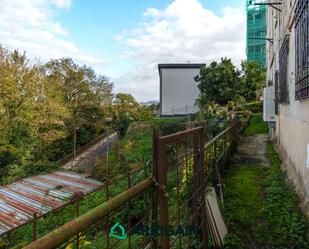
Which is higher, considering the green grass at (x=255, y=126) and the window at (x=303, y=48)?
the window at (x=303, y=48)

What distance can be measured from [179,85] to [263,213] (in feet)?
91.3

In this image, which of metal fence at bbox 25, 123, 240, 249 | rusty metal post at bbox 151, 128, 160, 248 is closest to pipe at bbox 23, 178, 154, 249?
metal fence at bbox 25, 123, 240, 249

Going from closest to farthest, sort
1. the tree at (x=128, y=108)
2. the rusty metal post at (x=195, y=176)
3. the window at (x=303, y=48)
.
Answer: the rusty metal post at (x=195, y=176) < the window at (x=303, y=48) < the tree at (x=128, y=108)

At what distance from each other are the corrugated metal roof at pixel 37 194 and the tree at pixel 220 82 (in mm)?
11884

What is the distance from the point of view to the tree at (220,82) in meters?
19.7

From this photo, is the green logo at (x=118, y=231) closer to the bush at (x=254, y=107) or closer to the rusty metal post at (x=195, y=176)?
the rusty metal post at (x=195, y=176)

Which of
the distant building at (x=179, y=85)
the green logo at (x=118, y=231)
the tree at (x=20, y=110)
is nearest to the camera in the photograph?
the green logo at (x=118, y=231)

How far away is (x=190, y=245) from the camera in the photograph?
242 centimetres

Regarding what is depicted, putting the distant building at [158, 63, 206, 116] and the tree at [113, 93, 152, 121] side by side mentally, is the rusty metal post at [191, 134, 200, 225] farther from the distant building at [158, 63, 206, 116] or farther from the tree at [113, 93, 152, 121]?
the distant building at [158, 63, 206, 116]

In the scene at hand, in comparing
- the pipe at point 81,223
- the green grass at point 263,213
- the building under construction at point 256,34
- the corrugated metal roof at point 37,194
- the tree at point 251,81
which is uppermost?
the building under construction at point 256,34

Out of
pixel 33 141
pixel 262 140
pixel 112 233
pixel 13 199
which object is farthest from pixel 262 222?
pixel 33 141

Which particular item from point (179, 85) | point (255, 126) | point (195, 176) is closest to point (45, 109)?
point (255, 126)

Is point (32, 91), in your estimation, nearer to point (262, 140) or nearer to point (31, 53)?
point (31, 53)

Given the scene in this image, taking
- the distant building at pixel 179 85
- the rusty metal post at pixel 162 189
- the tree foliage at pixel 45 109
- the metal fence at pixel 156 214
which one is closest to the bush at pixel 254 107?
the tree foliage at pixel 45 109
